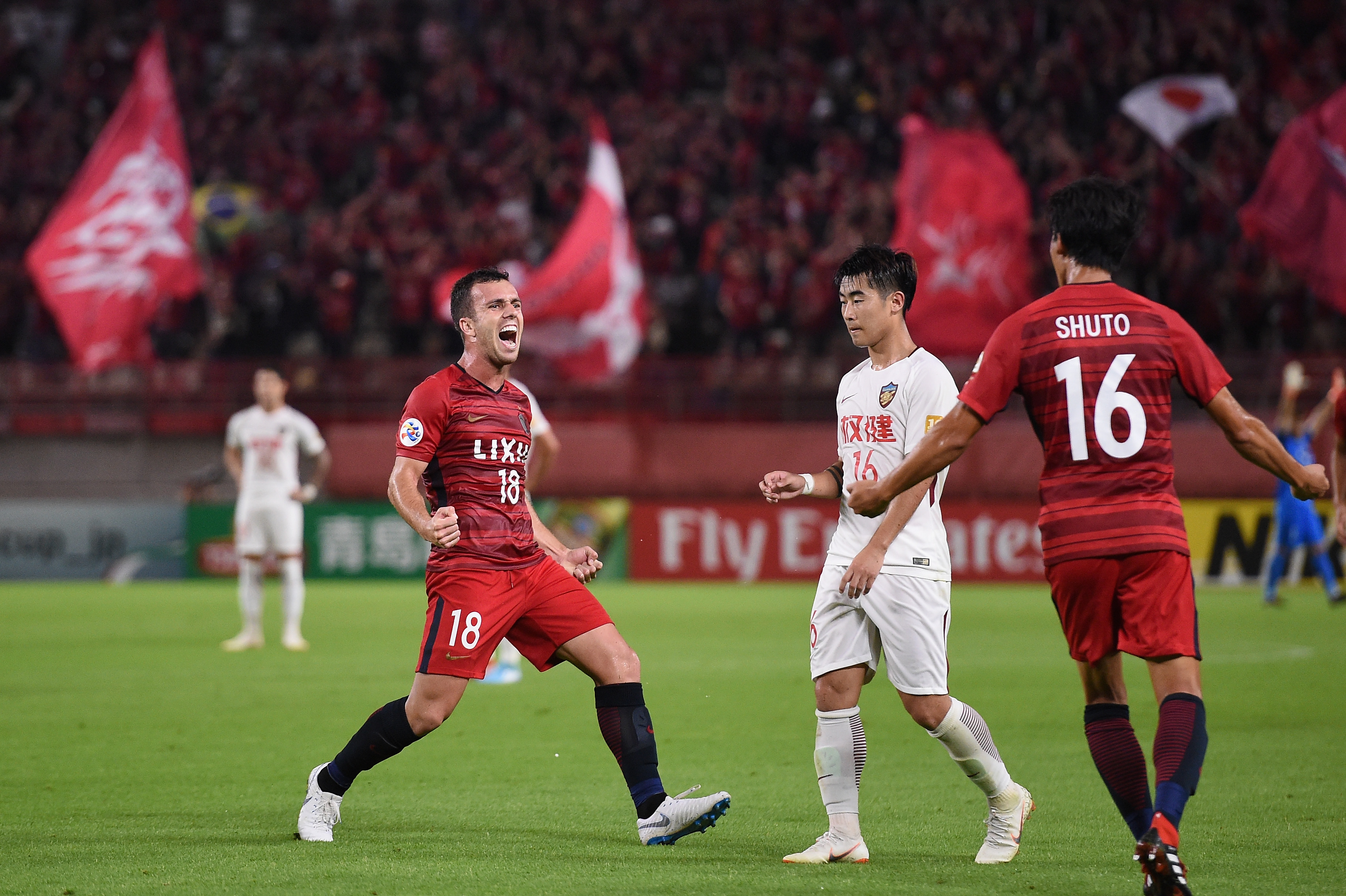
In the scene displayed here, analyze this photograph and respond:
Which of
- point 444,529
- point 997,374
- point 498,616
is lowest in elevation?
point 498,616

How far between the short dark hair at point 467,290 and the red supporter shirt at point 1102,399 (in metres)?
2.02

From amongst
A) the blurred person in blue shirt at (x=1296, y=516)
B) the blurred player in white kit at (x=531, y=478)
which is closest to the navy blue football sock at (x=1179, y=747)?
the blurred player in white kit at (x=531, y=478)

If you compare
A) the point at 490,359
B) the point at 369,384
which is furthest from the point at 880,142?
the point at 490,359

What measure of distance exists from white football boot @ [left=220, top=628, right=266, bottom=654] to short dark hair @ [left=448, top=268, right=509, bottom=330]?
27.2 ft

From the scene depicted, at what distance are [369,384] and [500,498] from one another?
1760cm

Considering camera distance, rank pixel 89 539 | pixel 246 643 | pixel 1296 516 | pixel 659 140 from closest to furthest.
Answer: pixel 246 643, pixel 1296 516, pixel 89 539, pixel 659 140

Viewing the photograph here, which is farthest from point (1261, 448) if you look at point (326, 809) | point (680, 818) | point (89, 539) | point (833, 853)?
point (89, 539)

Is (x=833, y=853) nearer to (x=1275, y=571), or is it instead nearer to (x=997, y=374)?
(x=997, y=374)

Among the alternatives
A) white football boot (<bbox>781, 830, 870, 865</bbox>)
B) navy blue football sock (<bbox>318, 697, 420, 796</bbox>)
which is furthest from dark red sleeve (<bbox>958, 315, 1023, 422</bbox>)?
navy blue football sock (<bbox>318, 697, 420, 796</bbox>)

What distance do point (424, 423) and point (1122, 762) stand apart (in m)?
2.65

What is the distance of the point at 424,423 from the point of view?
563cm

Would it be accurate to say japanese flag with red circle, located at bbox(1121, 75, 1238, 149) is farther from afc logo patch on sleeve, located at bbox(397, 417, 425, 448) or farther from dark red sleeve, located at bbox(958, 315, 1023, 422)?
dark red sleeve, located at bbox(958, 315, 1023, 422)

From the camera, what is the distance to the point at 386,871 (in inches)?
205

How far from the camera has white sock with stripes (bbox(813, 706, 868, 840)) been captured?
17.9 feet
